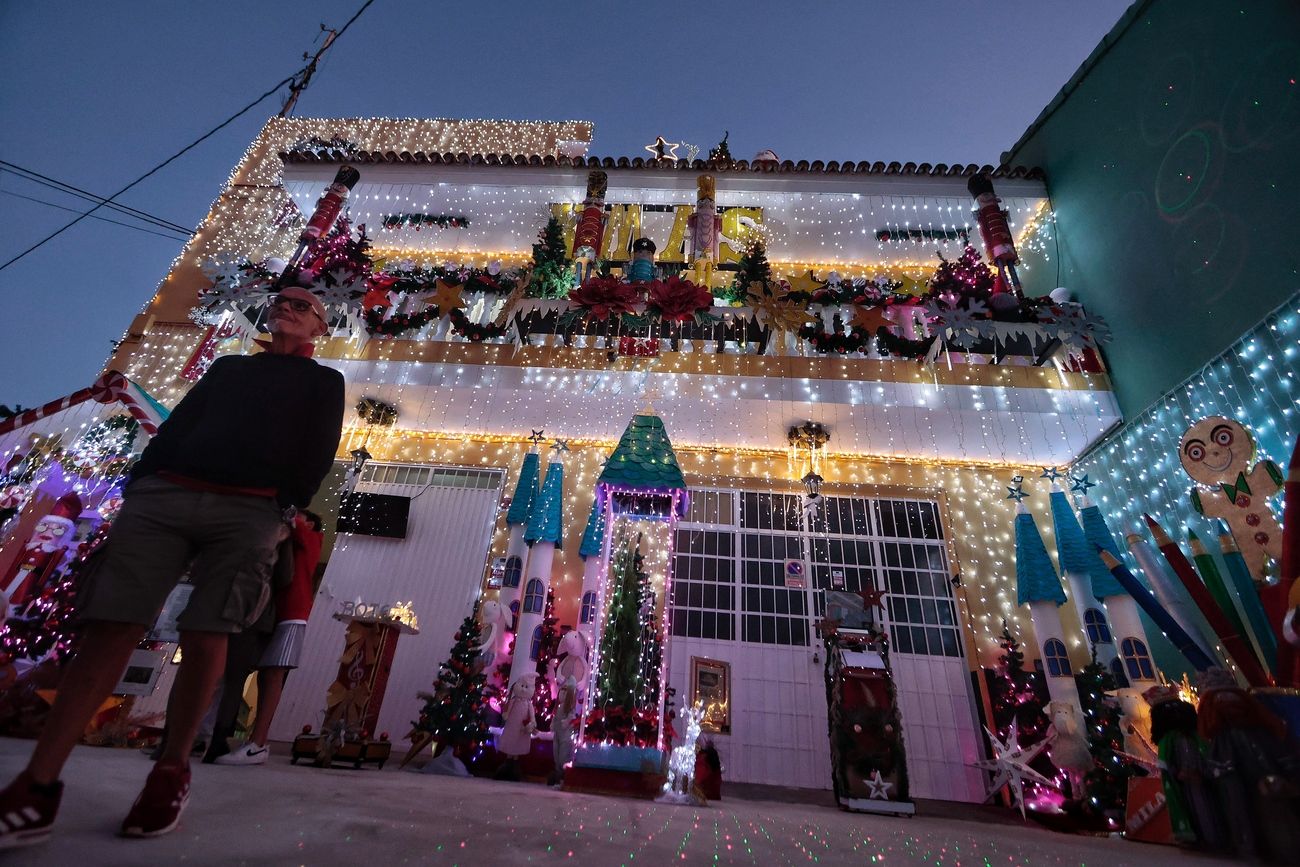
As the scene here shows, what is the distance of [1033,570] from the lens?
293 inches

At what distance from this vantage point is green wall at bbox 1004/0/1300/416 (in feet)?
19.0

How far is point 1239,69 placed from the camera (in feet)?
20.5

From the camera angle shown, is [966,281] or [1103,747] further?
[966,281]

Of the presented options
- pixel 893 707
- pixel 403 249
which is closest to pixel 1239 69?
pixel 893 707

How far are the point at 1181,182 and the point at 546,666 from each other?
993 centimetres

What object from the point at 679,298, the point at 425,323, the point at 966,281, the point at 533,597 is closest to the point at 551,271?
the point at 425,323

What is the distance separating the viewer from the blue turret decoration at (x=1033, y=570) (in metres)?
7.23

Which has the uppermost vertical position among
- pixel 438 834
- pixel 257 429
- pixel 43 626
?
pixel 257 429

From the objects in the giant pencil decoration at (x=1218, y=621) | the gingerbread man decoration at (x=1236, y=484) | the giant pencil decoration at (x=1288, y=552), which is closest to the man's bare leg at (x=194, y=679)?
the giant pencil decoration at (x=1288, y=552)

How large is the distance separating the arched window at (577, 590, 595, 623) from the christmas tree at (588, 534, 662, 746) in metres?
3.12

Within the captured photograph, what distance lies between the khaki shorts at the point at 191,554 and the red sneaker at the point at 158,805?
394 millimetres

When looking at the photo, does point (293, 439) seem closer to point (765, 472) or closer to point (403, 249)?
point (765, 472)

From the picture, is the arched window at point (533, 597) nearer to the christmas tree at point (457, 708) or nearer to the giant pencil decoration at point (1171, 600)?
the christmas tree at point (457, 708)

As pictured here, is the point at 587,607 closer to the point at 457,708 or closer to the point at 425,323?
the point at 457,708
